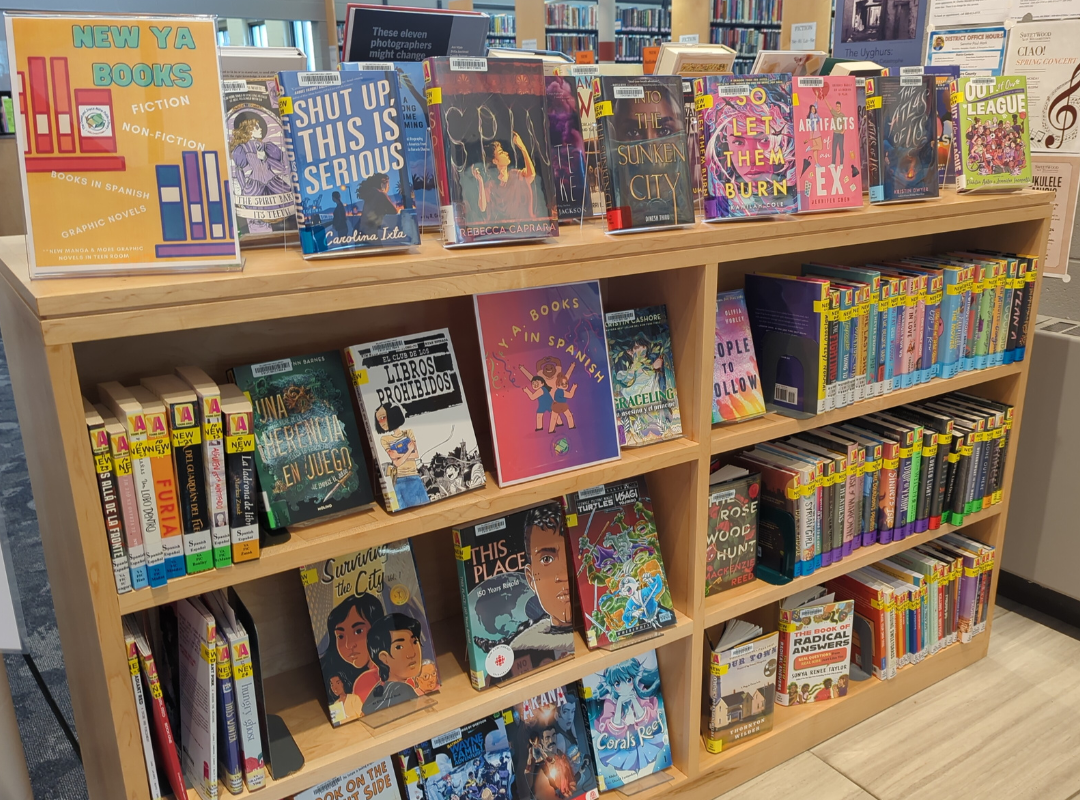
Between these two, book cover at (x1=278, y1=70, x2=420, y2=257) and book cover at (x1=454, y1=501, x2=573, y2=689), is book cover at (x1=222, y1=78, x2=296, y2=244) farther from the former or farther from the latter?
book cover at (x1=454, y1=501, x2=573, y2=689)

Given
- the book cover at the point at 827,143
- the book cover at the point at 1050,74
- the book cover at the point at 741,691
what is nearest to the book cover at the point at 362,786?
the book cover at the point at 741,691

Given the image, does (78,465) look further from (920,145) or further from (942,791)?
(942,791)

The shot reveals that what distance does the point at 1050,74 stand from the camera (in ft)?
8.15

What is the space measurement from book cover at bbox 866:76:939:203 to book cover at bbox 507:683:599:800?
1342 mm

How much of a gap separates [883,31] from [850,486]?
1573mm

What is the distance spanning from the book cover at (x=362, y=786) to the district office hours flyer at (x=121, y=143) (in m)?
0.97

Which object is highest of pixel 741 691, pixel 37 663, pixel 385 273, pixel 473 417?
pixel 385 273

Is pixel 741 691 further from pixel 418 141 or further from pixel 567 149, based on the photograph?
pixel 418 141

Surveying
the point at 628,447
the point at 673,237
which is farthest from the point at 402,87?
the point at 628,447

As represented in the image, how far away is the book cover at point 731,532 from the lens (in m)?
1.93

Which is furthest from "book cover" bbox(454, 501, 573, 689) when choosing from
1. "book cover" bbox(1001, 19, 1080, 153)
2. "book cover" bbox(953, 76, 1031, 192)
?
"book cover" bbox(1001, 19, 1080, 153)

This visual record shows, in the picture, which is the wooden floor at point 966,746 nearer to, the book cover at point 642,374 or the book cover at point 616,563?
the book cover at point 616,563

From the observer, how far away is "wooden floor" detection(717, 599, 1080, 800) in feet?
6.70

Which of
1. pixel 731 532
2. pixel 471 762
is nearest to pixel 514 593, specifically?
pixel 471 762
